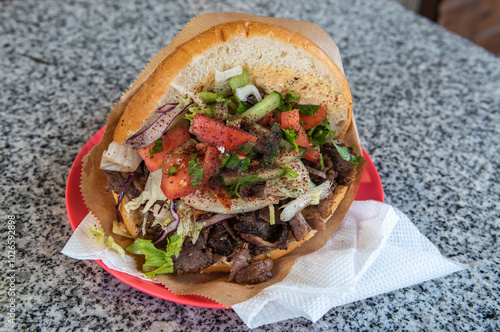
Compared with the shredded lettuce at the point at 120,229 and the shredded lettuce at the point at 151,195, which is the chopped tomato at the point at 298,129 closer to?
the shredded lettuce at the point at 151,195

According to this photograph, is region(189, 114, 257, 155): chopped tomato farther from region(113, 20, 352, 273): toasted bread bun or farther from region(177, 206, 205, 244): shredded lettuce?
region(177, 206, 205, 244): shredded lettuce

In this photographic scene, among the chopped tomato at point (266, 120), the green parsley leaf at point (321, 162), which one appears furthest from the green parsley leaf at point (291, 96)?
the green parsley leaf at point (321, 162)

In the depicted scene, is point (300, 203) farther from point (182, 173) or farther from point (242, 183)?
point (182, 173)

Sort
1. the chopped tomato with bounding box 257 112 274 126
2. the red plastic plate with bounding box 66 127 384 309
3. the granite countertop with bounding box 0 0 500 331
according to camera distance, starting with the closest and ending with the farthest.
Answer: the red plastic plate with bounding box 66 127 384 309
the granite countertop with bounding box 0 0 500 331
the chopped tomato with bounding box 257 112 274 126

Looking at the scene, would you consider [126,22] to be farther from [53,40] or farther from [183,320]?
[183,320]

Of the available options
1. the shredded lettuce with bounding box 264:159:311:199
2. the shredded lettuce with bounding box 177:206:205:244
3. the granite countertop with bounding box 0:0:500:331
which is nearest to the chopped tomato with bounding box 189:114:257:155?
Result: the shredded lettuce with bounding box 264:159:311:199

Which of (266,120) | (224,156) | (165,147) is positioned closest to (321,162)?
(266,120)

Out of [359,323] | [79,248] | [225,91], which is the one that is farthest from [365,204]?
[79,248]
